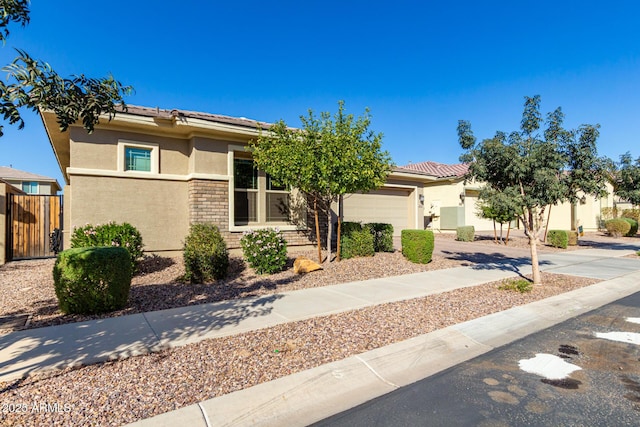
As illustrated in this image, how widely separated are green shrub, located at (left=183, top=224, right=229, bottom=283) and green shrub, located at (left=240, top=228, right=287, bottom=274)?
2.18 ft

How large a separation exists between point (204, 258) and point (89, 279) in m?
2.82

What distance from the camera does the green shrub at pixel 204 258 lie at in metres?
8.20

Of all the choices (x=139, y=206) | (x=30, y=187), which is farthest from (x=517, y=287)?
(x=30, y=187)

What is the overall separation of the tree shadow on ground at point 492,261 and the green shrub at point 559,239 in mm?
4347

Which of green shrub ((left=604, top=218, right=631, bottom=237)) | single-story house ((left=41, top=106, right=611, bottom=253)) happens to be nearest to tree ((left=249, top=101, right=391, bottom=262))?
single-story house ((left=41, top=106, right=611, bottom=253))

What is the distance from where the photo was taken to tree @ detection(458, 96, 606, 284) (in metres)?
7.98

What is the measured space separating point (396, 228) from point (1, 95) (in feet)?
53.3

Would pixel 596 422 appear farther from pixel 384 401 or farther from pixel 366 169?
pixel 366 169

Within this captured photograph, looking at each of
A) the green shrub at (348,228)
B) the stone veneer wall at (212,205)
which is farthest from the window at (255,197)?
the green shrub at (348,228)

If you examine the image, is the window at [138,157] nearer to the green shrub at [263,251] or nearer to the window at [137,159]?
the window at [137,159]

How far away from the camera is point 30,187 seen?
30.7 m

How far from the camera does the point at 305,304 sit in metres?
6.53

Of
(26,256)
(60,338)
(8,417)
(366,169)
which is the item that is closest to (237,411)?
(8,417)

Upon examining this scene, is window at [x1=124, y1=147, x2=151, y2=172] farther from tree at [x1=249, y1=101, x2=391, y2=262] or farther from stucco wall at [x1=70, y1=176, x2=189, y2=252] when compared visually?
tree at [x1=249, y1=101, x2=391, y2=262]
